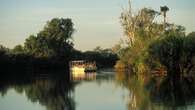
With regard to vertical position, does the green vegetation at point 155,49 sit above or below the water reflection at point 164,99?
above

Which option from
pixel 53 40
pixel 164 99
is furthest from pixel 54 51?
pixel 164 99

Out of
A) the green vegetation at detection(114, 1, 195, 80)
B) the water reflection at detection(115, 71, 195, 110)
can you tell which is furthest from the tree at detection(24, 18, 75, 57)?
the water reflection at detection(115, 71, 195, 110)

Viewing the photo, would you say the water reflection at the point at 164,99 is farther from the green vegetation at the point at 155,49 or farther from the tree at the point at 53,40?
the tree at the point at 53,40

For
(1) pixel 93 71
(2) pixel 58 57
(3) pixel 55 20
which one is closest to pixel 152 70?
(1) pixel 93 71

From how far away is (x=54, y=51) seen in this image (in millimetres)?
96500

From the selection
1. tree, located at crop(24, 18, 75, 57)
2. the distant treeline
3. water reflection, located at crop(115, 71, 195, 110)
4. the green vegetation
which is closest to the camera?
water reflection, located at crop(115, 71, 195, 110)

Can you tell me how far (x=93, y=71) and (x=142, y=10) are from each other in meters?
19.1

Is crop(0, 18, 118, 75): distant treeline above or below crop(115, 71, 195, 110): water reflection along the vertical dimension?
above

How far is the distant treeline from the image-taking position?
89.2 metres

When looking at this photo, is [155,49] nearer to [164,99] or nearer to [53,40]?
[164,99]

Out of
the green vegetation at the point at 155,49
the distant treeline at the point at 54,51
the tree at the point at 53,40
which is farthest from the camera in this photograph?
the tree at the point at 53,40

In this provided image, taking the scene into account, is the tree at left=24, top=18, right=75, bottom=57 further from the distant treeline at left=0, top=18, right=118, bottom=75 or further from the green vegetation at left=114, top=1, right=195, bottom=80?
the green vegetation at left=114, top=1, right=195, bottom=80

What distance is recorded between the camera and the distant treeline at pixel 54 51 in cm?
8919

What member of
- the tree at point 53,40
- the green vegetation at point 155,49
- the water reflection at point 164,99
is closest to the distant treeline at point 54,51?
the tree at point 53,40
